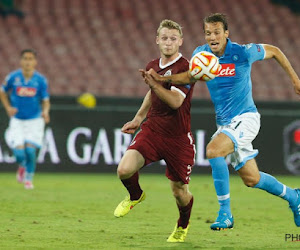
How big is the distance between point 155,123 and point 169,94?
0.57 m

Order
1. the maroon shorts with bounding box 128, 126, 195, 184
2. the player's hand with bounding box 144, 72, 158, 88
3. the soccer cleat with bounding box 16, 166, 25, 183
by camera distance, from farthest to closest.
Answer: the soccer cleat with bounding box 16, 166, 25, 183
the maroon shorts with bounding box 128, 126, 195, 184
the player's hand with bounding box 144, 72, 158, 88

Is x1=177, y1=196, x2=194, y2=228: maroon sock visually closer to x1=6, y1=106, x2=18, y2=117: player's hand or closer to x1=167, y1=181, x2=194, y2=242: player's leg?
x1=167, y1=181, x2=194, y2=242: player's leg

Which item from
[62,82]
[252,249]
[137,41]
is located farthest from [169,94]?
[137,41]

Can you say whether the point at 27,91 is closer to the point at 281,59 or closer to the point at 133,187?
the point at 133,187

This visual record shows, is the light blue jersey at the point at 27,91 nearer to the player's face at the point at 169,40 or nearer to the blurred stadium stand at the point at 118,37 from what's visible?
the blurred stadium stand at the point at 118,37

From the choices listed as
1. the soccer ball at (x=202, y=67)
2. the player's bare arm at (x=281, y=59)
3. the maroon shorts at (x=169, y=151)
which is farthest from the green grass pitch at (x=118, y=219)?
the player's bare arm at (x=281, y=59)

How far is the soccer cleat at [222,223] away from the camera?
273 inches

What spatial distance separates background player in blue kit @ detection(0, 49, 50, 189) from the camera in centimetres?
1233

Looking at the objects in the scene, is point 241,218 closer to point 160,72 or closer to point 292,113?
point 160,72

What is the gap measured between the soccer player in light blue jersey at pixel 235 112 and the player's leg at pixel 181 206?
1.09ft

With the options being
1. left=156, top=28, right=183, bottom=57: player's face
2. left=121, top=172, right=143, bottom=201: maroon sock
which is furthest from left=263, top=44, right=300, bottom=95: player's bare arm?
left=121, top=172, right=143, bottom=201: maroon sock

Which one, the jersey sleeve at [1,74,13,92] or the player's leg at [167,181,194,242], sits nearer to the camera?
the player's leg at [167,181,194,242]

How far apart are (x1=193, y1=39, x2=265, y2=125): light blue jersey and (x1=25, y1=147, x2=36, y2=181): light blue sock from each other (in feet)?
17.3

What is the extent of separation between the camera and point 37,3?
19297 mm
